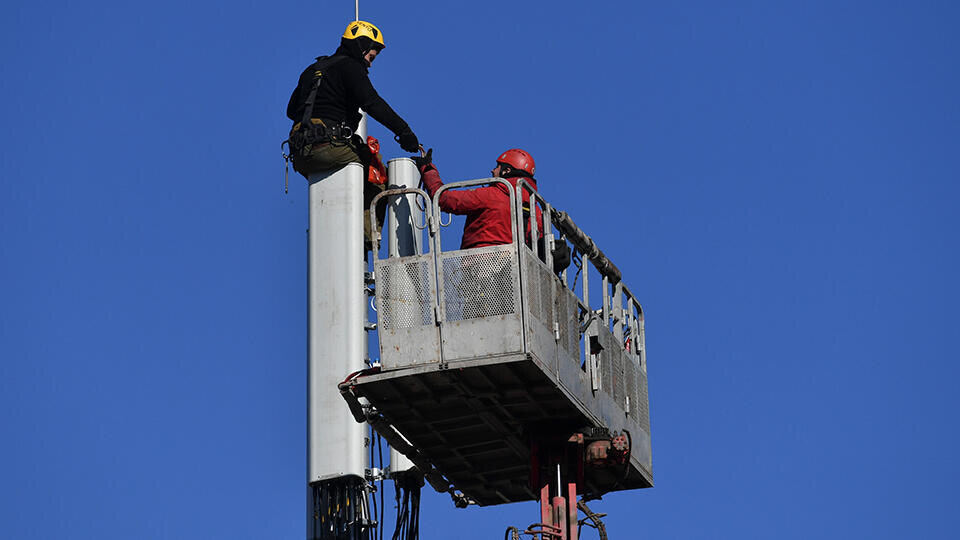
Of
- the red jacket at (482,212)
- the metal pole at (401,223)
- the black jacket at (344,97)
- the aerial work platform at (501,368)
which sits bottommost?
the aerial work platform at (501,368)

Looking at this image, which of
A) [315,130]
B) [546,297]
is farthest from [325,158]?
[546,297]

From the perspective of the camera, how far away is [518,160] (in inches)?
1061

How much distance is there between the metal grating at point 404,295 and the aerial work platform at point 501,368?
0.5 inches

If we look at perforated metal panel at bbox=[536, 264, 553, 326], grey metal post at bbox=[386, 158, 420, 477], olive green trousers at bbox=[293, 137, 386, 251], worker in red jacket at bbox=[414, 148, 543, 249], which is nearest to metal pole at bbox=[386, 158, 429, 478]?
grey metal post at bbox=[386, 158, 420, 477]

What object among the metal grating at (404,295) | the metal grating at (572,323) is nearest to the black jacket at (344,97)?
the metal grating at (572,323)

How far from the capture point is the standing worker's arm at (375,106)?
1100 inches

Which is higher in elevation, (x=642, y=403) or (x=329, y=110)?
(x=329, y=110)

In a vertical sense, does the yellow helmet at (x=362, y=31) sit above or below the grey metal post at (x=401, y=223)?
above

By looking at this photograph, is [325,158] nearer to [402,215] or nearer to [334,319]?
[402,215]

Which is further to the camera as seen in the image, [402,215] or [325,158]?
[402,215]

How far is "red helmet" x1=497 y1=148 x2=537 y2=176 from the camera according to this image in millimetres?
26922

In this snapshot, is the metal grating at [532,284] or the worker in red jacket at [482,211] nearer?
the metal grating at [532,284]

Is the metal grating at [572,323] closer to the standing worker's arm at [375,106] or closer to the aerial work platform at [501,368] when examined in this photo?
the aerial work platform at [501,368]

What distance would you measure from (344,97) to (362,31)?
3.57 feet
